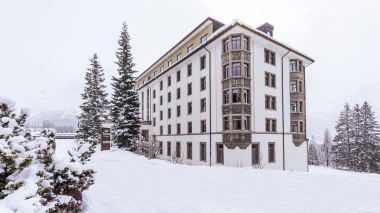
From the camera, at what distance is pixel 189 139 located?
26266 mm

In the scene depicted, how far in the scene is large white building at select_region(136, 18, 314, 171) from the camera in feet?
65.7

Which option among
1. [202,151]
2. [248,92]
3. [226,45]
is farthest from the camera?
[202,151]

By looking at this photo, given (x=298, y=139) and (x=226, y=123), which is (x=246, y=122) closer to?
(x=226, y=123)

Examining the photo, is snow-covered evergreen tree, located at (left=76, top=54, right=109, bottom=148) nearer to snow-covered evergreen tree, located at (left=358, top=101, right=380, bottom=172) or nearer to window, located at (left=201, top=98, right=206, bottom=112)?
window, located at (left=201, top=98, right=206, bottom=112)

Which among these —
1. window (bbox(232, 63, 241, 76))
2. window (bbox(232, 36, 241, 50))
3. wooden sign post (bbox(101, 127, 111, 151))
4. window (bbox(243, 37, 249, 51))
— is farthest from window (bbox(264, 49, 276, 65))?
wooden sign post (bbox(101, 127, 111, 151))

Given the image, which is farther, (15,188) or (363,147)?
(363,147)

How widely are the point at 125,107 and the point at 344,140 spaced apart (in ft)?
133

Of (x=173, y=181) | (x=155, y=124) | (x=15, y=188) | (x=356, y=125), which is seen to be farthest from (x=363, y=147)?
(x=15, y=188)

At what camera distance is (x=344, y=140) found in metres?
41.2

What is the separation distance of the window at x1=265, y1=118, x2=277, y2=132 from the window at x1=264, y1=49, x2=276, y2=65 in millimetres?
6149

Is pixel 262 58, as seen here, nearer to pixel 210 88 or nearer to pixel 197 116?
pixel 210 88

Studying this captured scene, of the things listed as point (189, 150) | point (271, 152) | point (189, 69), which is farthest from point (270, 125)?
point (189, 69)

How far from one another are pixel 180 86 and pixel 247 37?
11.4m

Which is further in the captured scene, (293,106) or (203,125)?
(293,106)
